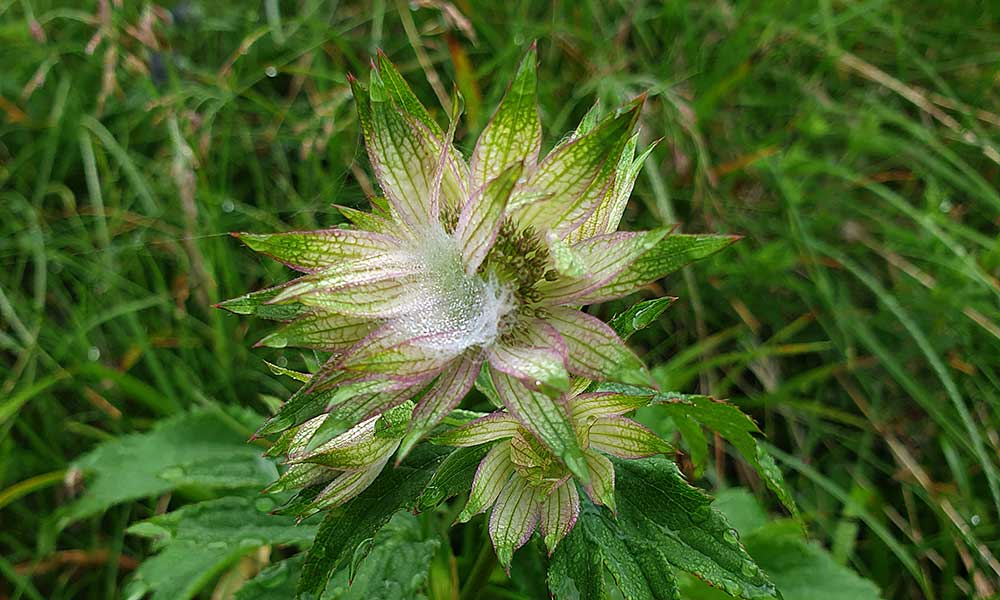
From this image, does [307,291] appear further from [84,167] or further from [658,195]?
[84,167]

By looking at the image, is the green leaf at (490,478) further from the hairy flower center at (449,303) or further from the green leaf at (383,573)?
the green leaf at (383,573)

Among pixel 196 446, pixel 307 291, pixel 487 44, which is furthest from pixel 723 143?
pixel 307 291

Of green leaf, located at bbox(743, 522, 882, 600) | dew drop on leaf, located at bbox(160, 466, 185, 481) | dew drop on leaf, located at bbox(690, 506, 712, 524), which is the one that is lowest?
green leaf, located at bbox(743, 522, 882, 600)

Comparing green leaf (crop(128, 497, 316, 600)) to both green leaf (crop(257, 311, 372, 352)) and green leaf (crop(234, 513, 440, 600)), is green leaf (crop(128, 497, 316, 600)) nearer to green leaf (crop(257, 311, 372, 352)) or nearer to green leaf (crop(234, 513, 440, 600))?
green leaf (crop(234, 513, 440, 600))

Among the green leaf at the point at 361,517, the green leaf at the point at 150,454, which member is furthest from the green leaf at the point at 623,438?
the green leaf at the point at 150,454

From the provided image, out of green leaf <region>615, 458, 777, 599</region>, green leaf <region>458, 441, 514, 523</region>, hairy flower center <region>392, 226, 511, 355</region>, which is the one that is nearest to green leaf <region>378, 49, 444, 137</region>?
hairy flower center <region>392, 226, 511, 355</region>
